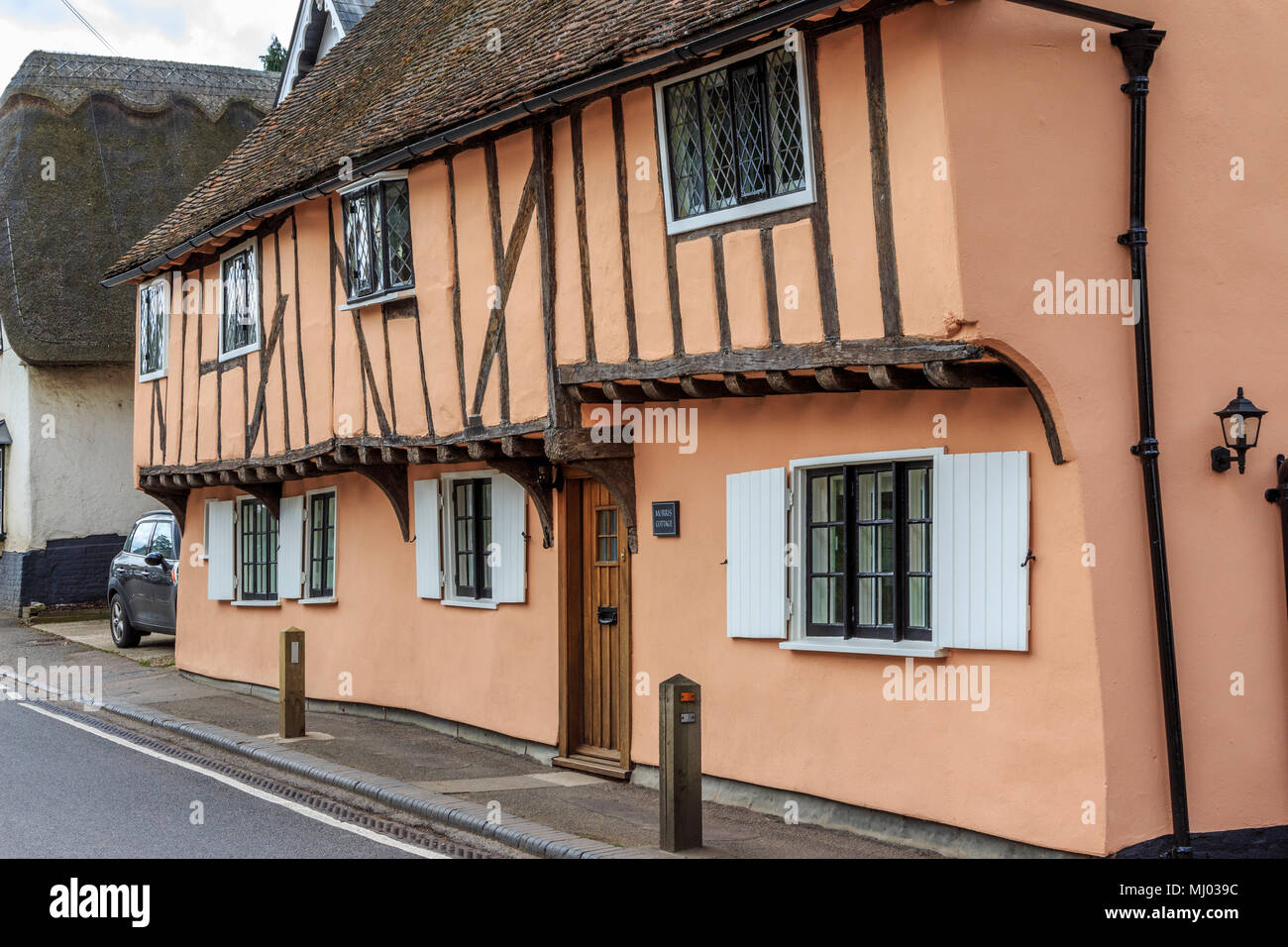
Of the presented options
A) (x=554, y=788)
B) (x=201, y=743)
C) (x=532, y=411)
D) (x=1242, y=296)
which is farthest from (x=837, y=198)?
(x=201, y=743)

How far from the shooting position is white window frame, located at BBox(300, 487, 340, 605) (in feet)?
50.8

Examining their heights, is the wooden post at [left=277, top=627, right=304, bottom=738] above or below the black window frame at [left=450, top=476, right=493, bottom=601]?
below

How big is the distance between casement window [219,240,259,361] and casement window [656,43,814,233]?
24.8 ft

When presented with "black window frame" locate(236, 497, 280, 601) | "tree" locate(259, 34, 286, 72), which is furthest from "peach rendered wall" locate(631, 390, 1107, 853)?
"tree" locate(259, 34, 286, 72)

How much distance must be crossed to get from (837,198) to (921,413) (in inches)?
54.9

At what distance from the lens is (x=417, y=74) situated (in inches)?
554

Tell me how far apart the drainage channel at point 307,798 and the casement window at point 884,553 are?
2.52 metres

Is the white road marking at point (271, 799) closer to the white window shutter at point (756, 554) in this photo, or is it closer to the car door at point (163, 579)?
the white window shutter at point (756, 554)

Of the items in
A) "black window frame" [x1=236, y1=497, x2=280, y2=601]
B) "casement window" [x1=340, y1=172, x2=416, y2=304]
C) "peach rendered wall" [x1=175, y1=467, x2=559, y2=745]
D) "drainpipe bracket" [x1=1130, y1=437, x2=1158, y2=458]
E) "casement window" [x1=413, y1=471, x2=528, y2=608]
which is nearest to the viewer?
"drainpipe bracket" [x1=1130, y1=437, x2=1158, y2=458]

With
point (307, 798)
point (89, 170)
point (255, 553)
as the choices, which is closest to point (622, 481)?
point (307, 798)

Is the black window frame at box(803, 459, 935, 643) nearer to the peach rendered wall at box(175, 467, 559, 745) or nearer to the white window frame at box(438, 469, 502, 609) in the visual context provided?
the peach rendered wall at box(175, 467, 559, 745)

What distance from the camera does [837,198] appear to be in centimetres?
819

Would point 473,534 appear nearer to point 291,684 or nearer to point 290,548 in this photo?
point 291,684

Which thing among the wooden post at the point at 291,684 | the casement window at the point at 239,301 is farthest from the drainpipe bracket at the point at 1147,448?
the casement window at the point at 239,301
